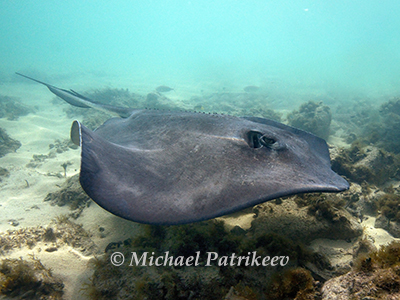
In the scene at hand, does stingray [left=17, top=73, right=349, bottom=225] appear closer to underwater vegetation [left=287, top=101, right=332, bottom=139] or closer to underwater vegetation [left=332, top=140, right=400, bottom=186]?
underwater vegetation [left=332, top=140, right=400, bottom=186]

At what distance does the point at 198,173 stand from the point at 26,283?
2.51 metres

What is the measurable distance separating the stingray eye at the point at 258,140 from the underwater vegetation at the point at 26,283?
3144 mm

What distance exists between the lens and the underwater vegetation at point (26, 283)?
2.29m

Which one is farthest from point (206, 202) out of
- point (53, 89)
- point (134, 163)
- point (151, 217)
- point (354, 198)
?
point (53, 89)

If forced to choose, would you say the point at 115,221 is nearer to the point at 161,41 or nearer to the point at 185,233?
the point at 185,233

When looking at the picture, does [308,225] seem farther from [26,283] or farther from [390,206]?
[26,283]

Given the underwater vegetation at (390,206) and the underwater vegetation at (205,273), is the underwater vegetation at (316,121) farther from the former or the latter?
the underwater vegetation at (205,273)

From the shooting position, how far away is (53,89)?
5680 mm

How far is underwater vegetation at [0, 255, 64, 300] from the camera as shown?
2.29 meters

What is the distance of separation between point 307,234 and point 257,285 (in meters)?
1.18

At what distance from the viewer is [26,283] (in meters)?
2.33

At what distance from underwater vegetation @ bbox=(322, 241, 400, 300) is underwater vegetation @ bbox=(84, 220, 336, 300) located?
0.84ft

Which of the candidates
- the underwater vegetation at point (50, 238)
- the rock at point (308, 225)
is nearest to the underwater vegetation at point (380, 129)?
the rock at point (308, 225)
